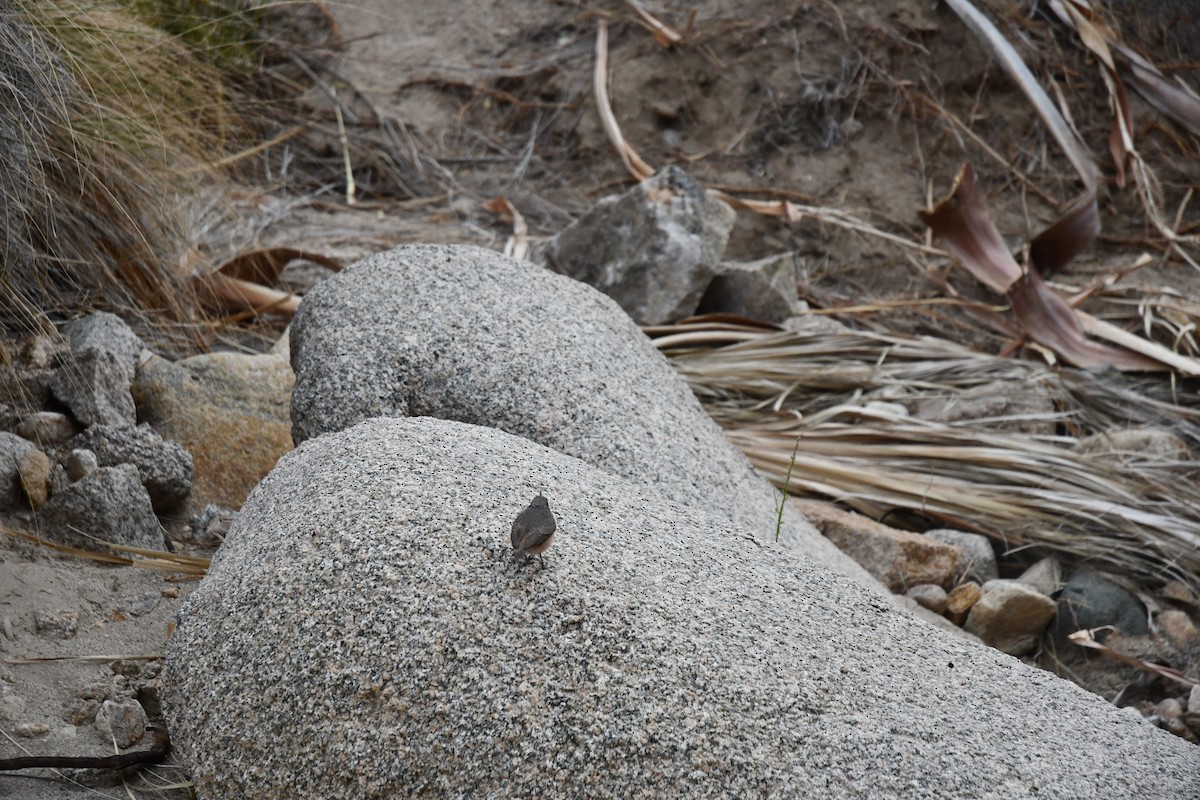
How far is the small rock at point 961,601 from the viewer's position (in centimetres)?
287

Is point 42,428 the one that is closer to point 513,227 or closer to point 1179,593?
point 513,227

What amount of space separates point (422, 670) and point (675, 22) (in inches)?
183

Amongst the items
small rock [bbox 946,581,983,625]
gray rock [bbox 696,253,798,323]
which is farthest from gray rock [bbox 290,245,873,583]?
gray rock [bbox 696,253,798,323]

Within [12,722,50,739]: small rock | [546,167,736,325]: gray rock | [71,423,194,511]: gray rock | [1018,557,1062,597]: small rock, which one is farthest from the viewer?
[546,167,736,325]: gray rock

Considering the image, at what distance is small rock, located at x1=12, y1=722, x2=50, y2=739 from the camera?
179 centimetres

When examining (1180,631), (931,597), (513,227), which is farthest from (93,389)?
(1180,631)

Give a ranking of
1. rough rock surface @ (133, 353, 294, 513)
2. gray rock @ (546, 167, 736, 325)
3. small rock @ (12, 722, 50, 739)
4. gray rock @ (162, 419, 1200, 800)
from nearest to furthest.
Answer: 1. gray rock @ (162, 419, 1200, 800)
2. small rock @ (12, 722, 50, 739)
3. rough rock surface @ (133, 353, 294, 513)
4. gray rock @ (546, 167, 736, 325)

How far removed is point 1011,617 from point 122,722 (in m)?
2.11

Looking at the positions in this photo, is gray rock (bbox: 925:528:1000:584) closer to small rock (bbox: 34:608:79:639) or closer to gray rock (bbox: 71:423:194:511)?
gray rock (bbox: 71:423:194:511)

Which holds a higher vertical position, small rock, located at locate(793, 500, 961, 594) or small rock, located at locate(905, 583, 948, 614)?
small rock, located at locate(793, 500, 961, 594)

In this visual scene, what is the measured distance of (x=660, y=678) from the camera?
5.21 ft

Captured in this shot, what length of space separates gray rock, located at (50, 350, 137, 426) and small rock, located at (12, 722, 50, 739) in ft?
3.12

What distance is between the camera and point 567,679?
158 cm

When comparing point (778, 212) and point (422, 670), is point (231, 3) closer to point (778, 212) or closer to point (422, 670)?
point (778, 212)
